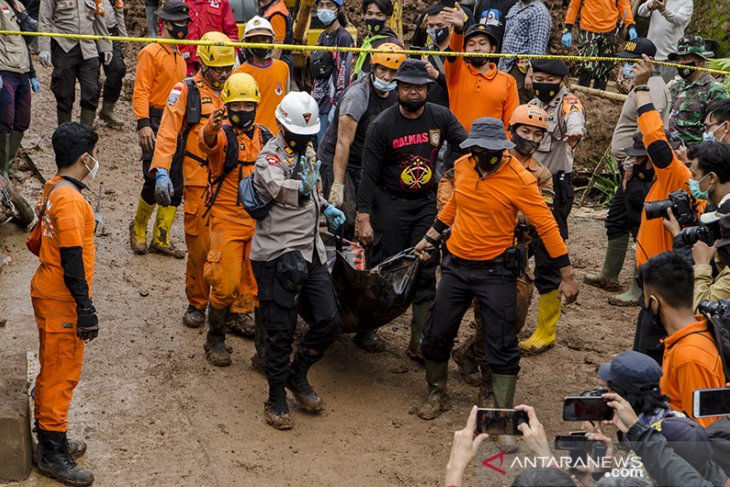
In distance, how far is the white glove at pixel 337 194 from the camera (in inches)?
308

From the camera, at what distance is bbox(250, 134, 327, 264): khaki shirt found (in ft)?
21.2

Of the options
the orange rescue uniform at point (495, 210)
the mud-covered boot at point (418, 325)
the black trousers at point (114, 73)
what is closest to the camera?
the orange rescue uniform at point (495, 210)

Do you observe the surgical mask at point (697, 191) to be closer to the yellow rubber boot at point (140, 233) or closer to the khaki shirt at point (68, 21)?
the yellow rubber boot at point (140, 233)

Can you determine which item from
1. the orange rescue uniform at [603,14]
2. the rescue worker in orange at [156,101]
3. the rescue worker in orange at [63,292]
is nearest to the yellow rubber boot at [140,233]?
the rescue worker in orange at [156,101]

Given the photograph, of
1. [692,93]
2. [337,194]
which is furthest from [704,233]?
[692,93]

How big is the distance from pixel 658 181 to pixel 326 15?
183 inches

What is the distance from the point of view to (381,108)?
318 inches

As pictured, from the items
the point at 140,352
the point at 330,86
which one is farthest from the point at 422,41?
the point at 140,352

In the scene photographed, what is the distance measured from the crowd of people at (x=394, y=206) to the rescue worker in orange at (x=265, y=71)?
0.02 meters

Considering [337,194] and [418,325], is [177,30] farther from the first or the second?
[418,325]

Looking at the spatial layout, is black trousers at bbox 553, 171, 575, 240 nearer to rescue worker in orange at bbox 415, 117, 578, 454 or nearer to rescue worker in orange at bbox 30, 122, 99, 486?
rescue worker in orange at bbox 415, 117, 578, 454

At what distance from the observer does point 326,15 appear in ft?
33.1

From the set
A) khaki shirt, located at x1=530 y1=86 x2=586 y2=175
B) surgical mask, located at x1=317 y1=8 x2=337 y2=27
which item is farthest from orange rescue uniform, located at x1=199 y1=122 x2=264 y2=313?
surgical mask, located at x1=317 y1=8 x2=337 y2=27

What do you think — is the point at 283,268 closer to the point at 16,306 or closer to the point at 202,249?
the point at 202,249
